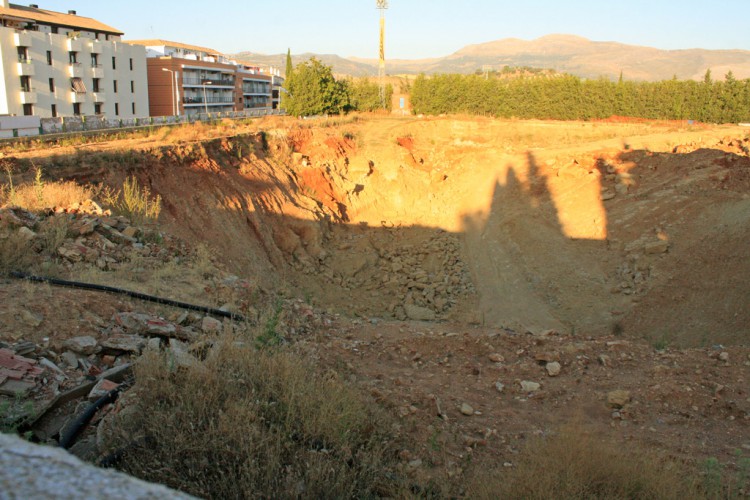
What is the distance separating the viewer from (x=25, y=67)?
4053 centimetres

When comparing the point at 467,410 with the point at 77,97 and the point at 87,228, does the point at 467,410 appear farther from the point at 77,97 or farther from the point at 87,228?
the point at 77,97

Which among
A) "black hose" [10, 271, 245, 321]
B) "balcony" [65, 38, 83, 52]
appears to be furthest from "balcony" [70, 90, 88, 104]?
"black hose" [10, 271, 245, 321]

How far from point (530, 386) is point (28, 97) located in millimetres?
44934

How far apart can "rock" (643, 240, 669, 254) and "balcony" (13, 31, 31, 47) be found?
43.7 metres

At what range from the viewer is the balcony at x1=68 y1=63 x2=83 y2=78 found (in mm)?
44812

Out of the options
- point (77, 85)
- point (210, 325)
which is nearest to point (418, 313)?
point (210, 325)

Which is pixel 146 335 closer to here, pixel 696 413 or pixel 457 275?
pixel 696 413

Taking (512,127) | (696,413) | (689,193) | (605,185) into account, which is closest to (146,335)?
(696,413)

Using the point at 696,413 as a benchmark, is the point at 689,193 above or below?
above

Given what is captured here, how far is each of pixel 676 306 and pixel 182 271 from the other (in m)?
11.3

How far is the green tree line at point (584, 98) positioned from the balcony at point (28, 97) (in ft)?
97.2

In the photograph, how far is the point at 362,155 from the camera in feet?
86.7

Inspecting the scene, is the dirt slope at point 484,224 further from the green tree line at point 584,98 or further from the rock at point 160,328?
the green tree line at point 584,98

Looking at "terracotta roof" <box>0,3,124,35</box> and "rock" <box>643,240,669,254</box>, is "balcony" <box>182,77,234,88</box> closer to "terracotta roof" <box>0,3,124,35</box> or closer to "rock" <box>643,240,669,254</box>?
"terracotta roof" <box>0,3,124,35</box>
